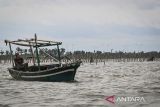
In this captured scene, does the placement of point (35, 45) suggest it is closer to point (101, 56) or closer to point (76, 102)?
point (76, 102)

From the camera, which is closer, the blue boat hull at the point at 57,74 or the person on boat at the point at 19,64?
the blue boat hull at the point at 57,74

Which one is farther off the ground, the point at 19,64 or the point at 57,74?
the point at 19,64

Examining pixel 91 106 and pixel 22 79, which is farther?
pixel 22 79

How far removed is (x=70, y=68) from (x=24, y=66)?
18.6 feet

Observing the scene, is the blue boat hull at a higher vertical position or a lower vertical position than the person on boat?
lower

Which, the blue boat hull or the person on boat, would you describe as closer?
the blue boat hull

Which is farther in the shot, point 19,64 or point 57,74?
point 19,64

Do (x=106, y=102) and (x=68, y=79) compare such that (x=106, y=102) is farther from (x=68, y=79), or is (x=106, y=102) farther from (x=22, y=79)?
(x=22, y=79)

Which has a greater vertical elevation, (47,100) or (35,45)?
(35,45)

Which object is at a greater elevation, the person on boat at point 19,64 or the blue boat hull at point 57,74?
the person on boat at point 19,64

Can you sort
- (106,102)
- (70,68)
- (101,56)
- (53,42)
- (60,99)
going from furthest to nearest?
(101,56)
(53,42)
(70,68)
(60,99)
(106,102)

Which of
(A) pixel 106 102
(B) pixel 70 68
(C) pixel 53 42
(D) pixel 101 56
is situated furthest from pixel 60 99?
(D) pixel 101 56

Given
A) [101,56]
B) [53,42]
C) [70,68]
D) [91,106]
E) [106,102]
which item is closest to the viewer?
[91,106]

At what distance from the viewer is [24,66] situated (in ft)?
98.1
